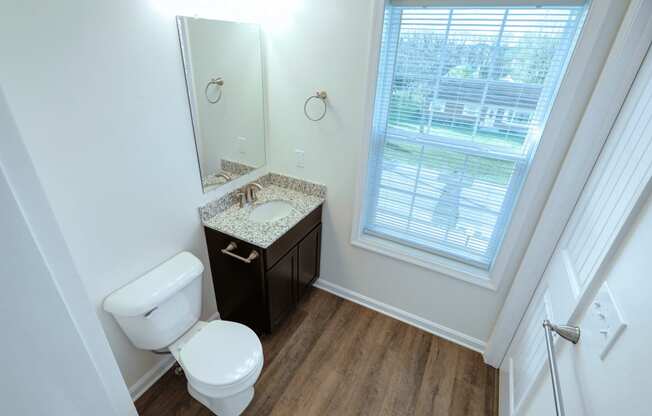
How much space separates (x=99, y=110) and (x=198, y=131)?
48 centimetres

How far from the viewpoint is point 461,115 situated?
1.59m

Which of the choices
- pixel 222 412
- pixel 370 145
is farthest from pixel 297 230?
pixel 222 412

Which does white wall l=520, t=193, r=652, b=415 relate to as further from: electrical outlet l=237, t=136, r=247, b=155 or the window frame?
electrical outlet l=237, t=136, r=247, b=155

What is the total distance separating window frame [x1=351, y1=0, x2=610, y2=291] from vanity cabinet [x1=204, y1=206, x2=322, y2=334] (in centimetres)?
38

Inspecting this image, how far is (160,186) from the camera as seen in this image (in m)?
1.49

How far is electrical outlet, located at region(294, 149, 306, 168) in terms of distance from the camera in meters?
2.06

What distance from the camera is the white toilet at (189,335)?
1364mm

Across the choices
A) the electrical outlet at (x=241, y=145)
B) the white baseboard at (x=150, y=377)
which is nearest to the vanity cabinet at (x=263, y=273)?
the white baseboard at (x=150, y=377)

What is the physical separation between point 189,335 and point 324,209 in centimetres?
113

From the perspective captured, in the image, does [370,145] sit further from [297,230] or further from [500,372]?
[500,372]

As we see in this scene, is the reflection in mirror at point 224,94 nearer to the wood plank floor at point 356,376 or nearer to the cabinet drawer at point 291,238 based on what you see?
the cabinet drawer at point 291,238

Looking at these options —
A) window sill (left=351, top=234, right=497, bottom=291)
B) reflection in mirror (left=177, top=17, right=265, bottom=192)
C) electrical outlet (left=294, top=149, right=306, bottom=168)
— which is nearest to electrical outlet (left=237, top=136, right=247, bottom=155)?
reflection in mirror (left=177, top=17, right=265, bottom=192)

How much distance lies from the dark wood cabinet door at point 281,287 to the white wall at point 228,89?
685 millimetres

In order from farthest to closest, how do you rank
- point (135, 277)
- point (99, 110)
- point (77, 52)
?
point (135, 277) → point (99, 110) → point (77, 52)
